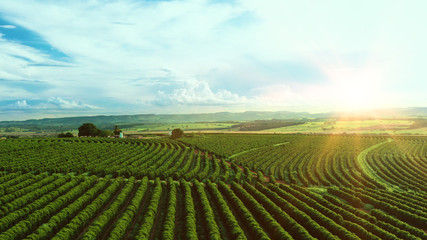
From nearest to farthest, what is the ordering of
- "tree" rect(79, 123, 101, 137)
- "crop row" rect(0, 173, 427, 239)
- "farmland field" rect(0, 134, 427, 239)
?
"crop row" rect(0, 173, 427, 239)
"farmland field" rect(0, 134, 427, 239)
"tree" rect(79, 123, 101, 137)

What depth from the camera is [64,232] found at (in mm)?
23766

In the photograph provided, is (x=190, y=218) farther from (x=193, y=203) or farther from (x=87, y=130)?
(x=87, y=130)

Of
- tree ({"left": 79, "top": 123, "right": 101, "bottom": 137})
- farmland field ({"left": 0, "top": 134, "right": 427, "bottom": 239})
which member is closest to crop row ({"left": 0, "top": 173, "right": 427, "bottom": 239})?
farmland field ({"left": 0, "top": 134, "right": 427, "bottom": 239})

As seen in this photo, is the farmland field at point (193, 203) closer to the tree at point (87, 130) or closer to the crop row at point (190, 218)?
the crop row at point (190, 218)

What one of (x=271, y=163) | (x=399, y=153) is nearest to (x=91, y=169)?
(x=271, y=163)

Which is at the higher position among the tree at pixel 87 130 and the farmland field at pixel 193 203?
the tree at pixel 87 130

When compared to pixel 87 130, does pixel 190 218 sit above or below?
below

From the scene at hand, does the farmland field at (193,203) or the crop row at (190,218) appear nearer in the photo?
the crop row at (190,218)

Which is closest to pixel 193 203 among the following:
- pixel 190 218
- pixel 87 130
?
pixel 190 218

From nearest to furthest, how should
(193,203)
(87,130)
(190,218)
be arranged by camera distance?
(190,218) → (193,203) → (87,130)

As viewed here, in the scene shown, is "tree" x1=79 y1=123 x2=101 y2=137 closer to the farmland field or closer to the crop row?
the farmland field

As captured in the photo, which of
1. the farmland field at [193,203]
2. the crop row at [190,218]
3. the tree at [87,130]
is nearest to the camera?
the crop row at [190,218]

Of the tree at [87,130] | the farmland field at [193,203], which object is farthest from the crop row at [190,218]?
the tree at [87,130]

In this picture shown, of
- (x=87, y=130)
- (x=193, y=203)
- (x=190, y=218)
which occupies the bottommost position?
(x=193, y=203)
